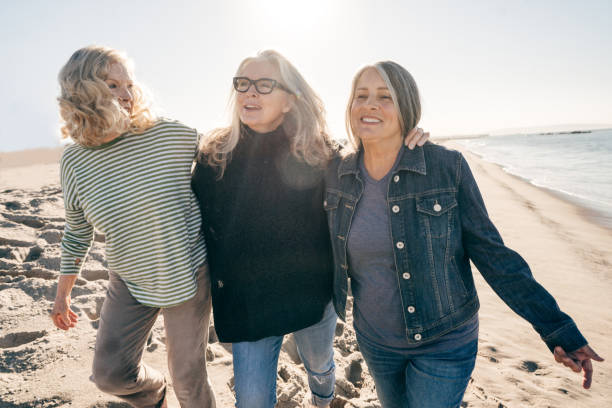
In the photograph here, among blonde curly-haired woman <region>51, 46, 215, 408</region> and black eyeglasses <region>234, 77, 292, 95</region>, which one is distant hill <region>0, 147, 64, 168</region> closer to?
blonde curly-haired woman <region>51, 46, 215, 408</region>

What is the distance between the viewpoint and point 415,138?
1.91m

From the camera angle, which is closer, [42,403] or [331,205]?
Result: [331,205]

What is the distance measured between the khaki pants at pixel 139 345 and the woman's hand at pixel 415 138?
4.83ft

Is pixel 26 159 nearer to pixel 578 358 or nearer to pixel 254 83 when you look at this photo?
pixel 254 83

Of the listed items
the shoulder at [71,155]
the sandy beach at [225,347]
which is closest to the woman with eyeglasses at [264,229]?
the shoulder at [71,155]

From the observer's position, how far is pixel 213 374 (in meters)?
2.91

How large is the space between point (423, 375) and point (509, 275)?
0.66 meters

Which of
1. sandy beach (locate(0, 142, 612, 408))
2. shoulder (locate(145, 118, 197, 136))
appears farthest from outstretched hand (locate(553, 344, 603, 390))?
shoulder (locate(145, 118, 197, 136))

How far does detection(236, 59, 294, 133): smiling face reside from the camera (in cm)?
221

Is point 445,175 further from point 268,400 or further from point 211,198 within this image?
point 268,400

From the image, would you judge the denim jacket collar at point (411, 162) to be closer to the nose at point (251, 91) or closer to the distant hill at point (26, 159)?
the nose at point (251, 91)

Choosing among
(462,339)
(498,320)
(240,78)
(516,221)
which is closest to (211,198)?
(240,78)

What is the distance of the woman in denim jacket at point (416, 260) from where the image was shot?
5.59 feet

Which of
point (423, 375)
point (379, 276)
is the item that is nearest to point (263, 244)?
point (379, 276)
